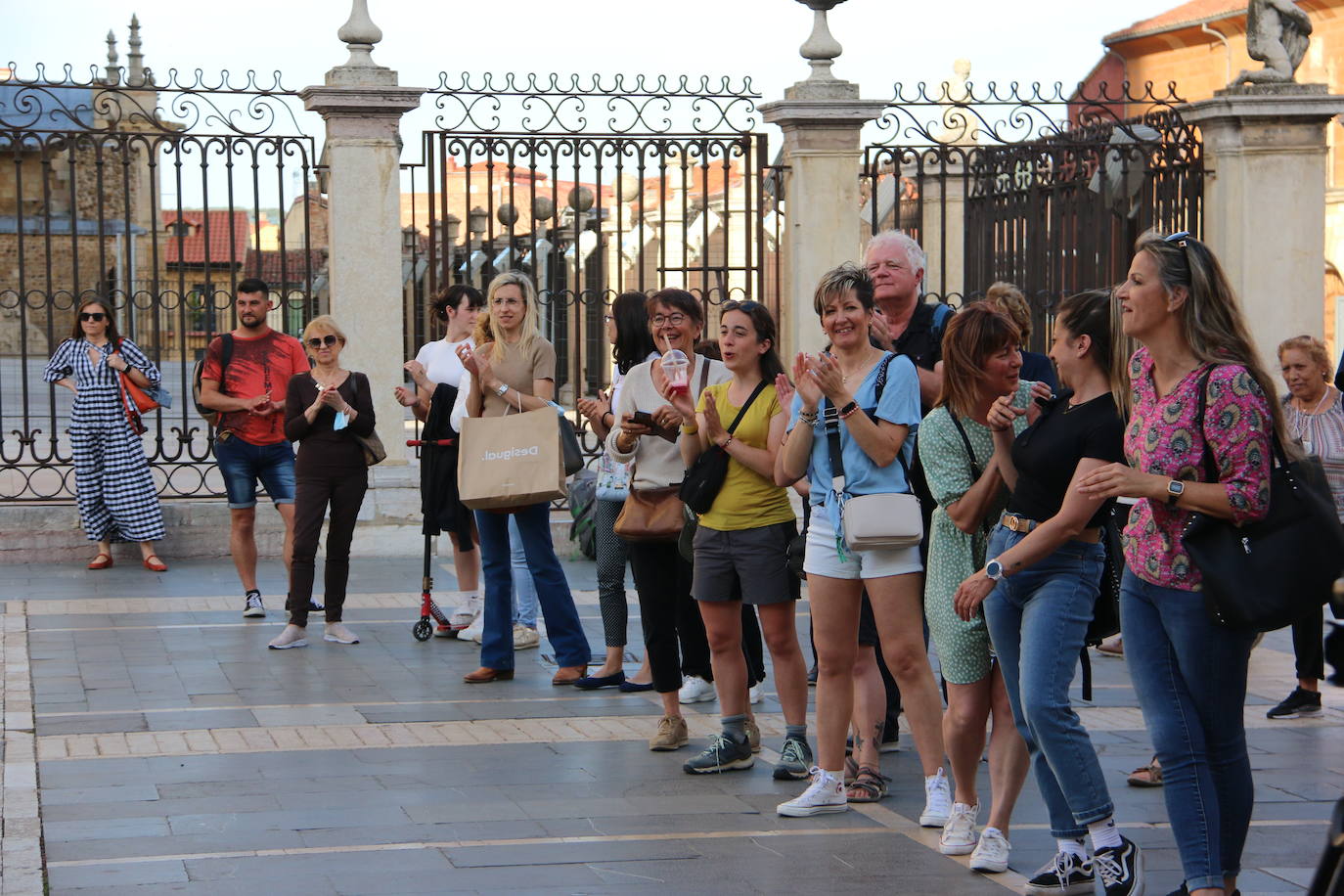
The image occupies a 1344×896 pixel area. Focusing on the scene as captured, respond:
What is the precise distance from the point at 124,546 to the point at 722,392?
703 cm

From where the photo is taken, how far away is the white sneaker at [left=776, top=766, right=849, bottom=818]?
233 inches

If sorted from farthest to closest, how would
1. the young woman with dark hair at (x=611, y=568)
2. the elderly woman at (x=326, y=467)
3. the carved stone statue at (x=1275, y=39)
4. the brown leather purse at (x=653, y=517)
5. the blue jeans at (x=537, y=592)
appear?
the carved stone statue at (x=1275, y=39) < the elderly woman at (x=326, y=467) < the blue jeans at (x=537, y=592) < the young woman with dark hair at (x=611, y=568) < the brown leather purse at (x=653, y=517)


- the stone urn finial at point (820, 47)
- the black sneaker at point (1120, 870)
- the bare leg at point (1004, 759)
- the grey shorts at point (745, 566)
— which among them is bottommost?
the black sneaker at point (1120, 870)

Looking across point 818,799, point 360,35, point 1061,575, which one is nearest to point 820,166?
point 360,35

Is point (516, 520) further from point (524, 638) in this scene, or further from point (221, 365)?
point (221, 365)

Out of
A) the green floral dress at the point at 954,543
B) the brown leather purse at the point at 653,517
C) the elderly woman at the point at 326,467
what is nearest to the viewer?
the green floral dress at the point at 954,543

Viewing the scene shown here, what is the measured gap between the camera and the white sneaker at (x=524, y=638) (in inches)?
366

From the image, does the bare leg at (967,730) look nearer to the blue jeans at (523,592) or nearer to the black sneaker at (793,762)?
the black sneaker at (793,762)

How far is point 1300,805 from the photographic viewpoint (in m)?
6.20

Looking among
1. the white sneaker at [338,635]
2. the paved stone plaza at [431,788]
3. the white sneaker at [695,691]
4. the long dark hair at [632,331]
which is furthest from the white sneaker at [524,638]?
the long dark hair at [632,331]

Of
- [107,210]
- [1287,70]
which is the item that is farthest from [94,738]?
[107,210]

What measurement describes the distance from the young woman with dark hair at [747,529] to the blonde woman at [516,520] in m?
1.87

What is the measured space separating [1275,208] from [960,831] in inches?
358

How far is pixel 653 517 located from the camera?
23.2 feet
